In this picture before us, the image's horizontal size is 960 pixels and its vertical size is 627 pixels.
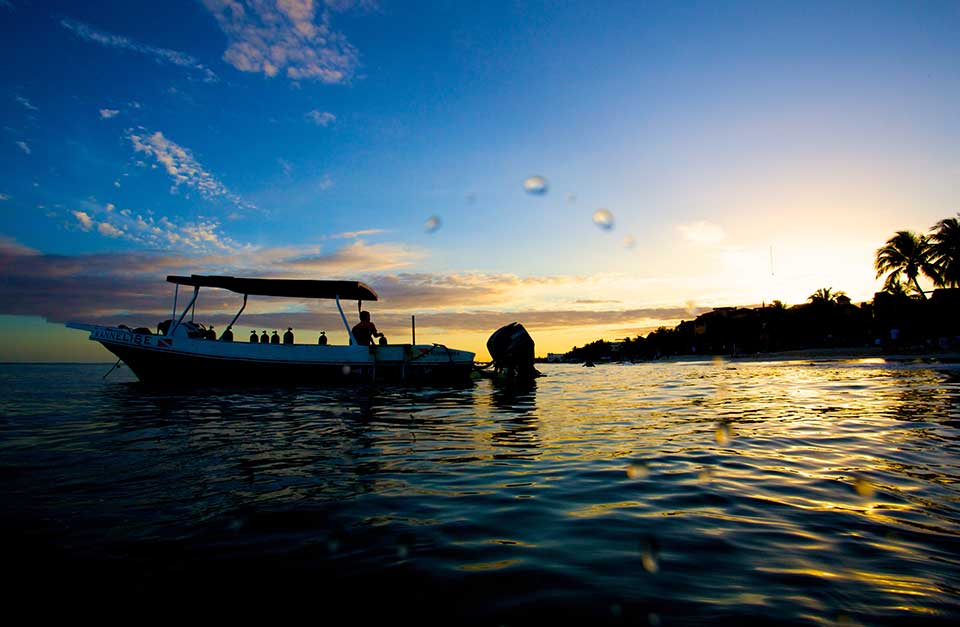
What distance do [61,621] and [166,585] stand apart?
49 centimetres

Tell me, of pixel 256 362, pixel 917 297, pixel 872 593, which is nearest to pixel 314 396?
pixel 256 362

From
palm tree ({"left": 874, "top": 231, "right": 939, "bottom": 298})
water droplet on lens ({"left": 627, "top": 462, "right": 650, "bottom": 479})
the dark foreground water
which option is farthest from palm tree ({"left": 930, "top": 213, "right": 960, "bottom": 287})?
water droplet on lens ({"left": 627, "top": 462, "right": 650, "bottom": 479})

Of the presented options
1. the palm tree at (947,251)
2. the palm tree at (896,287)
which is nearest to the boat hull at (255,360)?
the palm tree at (947,251)

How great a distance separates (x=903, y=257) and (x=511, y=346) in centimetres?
5064

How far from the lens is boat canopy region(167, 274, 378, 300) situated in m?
21.7

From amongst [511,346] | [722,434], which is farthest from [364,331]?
[722,434]

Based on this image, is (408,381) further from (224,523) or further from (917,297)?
(917,297)

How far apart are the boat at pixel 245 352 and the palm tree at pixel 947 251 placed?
49.1m

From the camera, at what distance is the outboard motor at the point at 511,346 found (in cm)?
2717

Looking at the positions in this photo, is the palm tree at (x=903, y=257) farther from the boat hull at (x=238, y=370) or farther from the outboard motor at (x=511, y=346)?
the boat hull at (x=238, y=370)

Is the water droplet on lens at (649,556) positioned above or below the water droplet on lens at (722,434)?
above

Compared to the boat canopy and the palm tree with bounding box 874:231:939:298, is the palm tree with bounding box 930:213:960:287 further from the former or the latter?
the boat canopy

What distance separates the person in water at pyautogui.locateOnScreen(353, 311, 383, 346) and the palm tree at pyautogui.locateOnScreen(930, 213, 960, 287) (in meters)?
50.5

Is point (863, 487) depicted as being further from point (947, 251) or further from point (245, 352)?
point (947, 251)
